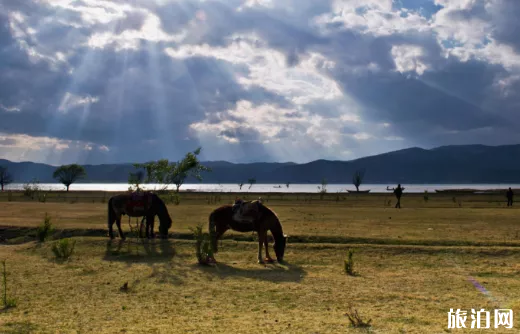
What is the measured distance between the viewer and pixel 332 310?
31.4 feet

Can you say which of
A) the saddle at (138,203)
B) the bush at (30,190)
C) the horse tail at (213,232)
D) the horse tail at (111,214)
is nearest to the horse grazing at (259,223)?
the horse tail at (213,232)

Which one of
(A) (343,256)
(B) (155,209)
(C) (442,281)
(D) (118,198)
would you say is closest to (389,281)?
(C) (442,281)

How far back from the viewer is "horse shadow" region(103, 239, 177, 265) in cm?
1625

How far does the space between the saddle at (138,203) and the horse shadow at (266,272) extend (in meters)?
5.48

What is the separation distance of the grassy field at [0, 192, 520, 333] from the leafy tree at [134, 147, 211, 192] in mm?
2832

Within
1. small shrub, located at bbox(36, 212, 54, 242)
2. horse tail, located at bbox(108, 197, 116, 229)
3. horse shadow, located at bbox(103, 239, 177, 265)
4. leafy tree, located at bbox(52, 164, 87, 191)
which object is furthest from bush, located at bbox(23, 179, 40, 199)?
leafy tree, located at bbox(52, 164, 87, 191)

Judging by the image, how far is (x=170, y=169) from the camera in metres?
22.2

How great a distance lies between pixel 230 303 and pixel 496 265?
1018 centimetres

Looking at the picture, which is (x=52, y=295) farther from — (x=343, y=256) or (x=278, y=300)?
(x=343, y=256)

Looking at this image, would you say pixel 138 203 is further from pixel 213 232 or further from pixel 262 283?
pixel 262 283

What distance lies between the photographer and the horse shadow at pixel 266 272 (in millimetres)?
13102

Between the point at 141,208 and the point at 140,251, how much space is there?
2.42 metres

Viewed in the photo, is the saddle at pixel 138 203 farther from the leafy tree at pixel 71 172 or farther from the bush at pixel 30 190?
the leafy tree at pixel 71 172

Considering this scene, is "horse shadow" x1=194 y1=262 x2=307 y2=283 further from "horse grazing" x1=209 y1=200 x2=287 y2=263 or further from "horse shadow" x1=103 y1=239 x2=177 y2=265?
"horse shadow" x1=103 y1=239 x2=177 y2=265
